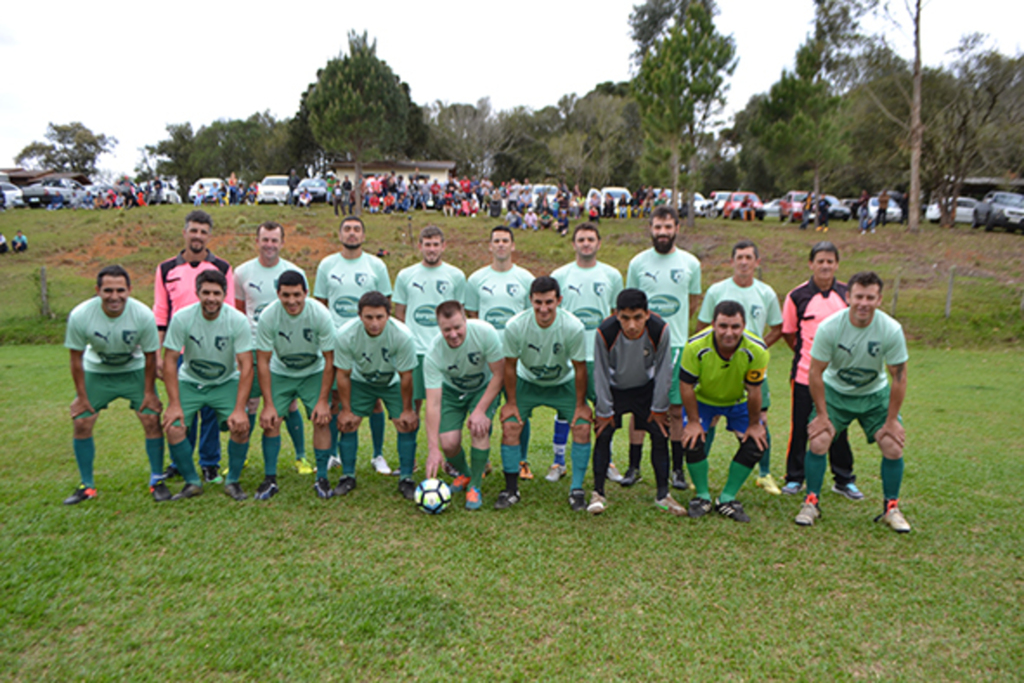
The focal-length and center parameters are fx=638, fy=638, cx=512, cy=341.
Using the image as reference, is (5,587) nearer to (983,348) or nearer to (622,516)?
(622,516)

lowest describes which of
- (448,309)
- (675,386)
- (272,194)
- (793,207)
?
(675,386)

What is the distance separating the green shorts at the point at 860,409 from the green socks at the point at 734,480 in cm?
85

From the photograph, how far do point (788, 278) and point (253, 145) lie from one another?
54.4 meters

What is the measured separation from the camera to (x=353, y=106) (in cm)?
3039

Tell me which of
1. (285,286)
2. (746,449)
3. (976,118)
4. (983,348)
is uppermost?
(976,118)

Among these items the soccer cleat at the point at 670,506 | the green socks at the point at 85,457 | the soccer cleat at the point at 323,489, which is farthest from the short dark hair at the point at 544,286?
the green socks at the point at 85,457

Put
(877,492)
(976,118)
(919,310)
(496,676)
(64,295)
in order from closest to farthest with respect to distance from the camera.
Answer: (496,676), (877,492), (919,310), (64,295), (976,118)

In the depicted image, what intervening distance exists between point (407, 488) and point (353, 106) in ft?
92.5

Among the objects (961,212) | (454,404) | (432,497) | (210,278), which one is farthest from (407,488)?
(961,212)

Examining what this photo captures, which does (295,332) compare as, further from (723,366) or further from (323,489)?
(723,366)

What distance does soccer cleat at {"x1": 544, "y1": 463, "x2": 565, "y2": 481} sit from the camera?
6.62 meters

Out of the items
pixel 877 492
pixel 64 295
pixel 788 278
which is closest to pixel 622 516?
pixel 877 492

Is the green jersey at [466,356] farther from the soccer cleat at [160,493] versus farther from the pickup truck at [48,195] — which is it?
the pickup truck at [48,195]

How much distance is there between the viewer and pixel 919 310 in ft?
53.5
